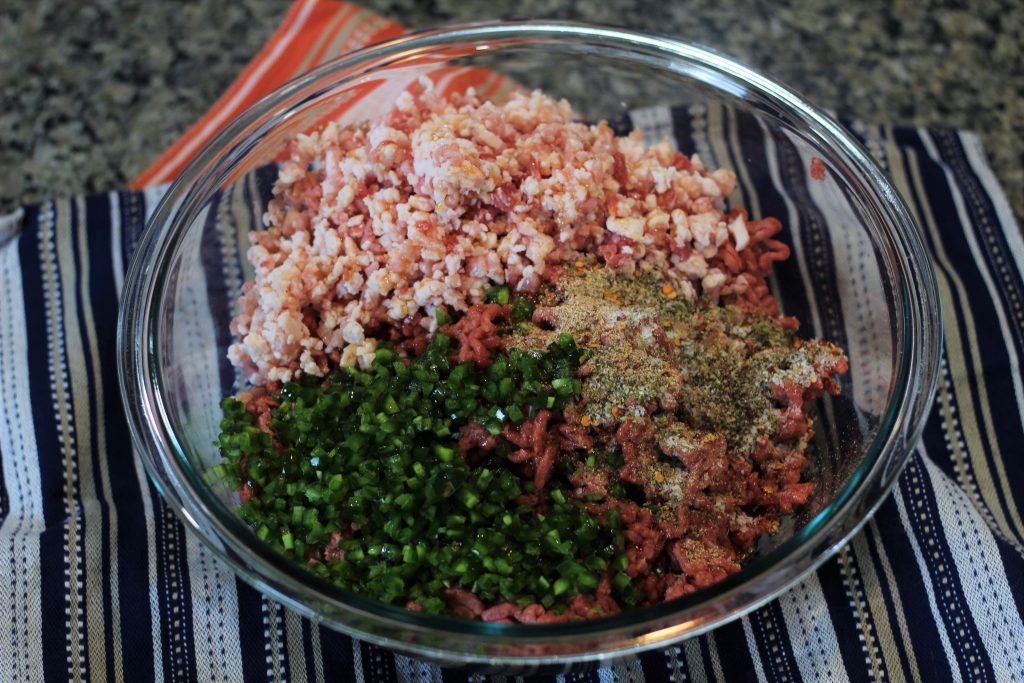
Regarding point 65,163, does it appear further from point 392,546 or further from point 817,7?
point 817,7

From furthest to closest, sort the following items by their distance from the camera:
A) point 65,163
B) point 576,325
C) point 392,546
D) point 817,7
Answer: point 817,7, point 65,163, point 576,325, point 392,546

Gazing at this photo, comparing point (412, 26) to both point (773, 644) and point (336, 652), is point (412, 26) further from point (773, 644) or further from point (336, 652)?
point (773, 644)

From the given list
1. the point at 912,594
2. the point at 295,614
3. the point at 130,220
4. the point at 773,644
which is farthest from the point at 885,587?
the point at 130,220

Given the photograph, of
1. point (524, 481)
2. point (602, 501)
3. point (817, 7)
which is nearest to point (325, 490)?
point (524, 481)

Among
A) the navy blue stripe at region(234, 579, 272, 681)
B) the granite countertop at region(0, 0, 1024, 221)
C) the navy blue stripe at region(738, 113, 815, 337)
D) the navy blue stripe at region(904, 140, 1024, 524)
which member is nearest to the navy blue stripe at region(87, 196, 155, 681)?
the navy blue stripe at region(234, 579, 272, 681)

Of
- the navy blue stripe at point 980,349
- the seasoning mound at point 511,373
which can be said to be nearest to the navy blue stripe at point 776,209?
the seasoning mound at point 511,373

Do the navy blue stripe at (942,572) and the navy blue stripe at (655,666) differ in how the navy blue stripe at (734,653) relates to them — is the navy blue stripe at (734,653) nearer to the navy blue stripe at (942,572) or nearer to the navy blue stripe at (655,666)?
the navy blue stripe at (655,666)

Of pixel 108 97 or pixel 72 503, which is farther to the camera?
pixel 108 97
